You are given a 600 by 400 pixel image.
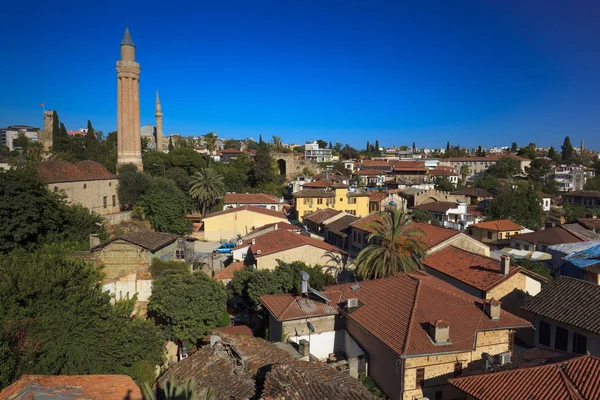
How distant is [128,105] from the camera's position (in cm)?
4819

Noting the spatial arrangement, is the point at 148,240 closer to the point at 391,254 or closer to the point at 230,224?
the point at 391,254

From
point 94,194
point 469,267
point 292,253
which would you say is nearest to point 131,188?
point 94,194

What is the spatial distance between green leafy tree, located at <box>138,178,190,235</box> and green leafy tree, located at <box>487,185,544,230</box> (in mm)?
37499

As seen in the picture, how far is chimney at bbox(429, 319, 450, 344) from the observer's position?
1401cm

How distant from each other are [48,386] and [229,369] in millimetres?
4736

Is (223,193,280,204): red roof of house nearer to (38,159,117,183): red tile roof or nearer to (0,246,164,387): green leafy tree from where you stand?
(38,159,117,183): red tile roof

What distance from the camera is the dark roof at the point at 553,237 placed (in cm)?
3284

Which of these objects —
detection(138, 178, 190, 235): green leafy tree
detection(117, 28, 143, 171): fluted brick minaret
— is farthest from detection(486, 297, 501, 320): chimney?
detection(117, 28, 143, 171): fluted brick minaret

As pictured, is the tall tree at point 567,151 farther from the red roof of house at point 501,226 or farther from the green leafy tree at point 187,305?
the green leafy tree at point 187,305

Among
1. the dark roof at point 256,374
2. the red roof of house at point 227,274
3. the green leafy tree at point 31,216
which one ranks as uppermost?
the green leafy tree at point 31,216

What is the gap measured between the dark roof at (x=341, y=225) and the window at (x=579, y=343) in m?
20.8

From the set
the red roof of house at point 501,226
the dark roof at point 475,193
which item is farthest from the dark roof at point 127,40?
the dark roof at point 475,193

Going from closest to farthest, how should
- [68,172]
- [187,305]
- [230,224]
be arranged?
[187,305] < [68,172] < [230,224]

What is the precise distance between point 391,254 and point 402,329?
30.5 feet
